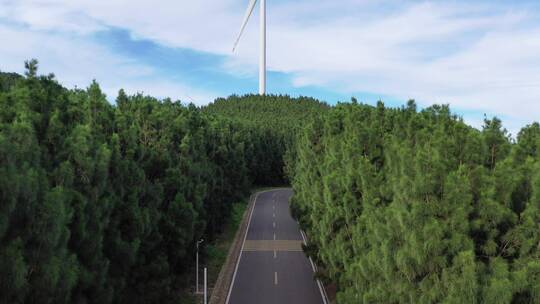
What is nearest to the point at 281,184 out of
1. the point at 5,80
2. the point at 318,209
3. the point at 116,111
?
the point at 318,209

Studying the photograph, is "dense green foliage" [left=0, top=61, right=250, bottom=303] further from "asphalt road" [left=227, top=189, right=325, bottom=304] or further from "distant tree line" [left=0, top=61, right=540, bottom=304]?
"asphalt road" [left=227, top=189, right=325, bottom=304]

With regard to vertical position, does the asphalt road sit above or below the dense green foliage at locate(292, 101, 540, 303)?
below

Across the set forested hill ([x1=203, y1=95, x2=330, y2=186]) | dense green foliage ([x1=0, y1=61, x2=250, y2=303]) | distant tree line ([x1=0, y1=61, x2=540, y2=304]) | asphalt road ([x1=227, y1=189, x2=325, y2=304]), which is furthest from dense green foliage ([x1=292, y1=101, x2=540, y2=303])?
forested hill ([x1=203, y1=95, x2=330, y2=186])

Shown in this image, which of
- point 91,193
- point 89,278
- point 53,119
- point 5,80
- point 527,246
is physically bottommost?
point 89,278

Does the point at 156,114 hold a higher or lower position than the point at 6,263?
higher

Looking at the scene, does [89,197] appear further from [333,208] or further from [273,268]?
[273,268]

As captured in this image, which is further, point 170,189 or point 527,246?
point 170,189

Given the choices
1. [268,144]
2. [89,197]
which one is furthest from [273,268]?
[268,144]

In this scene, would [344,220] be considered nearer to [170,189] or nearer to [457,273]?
[170,189]

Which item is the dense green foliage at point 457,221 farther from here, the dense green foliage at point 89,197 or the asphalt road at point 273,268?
the asphalt road at point 273,268
